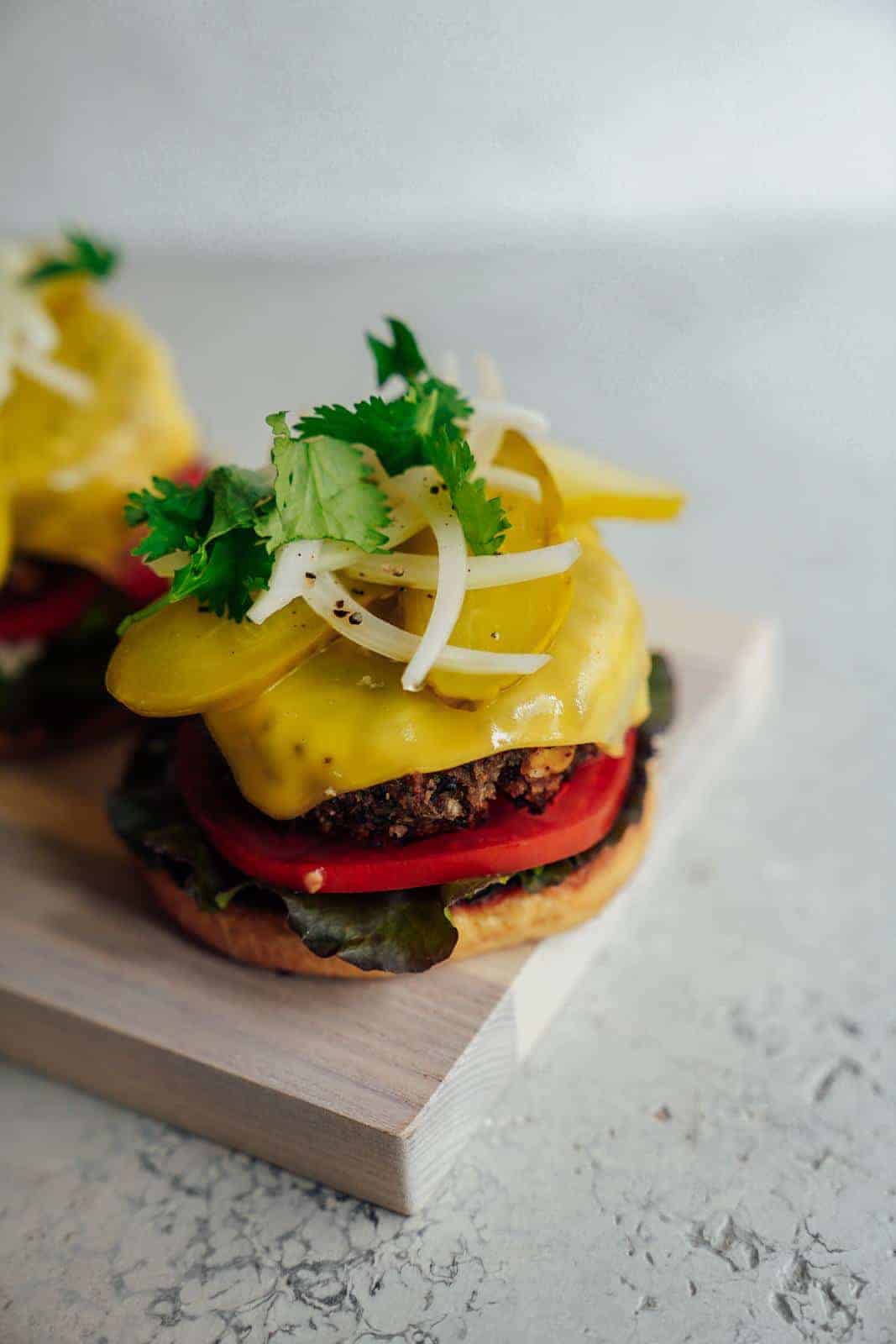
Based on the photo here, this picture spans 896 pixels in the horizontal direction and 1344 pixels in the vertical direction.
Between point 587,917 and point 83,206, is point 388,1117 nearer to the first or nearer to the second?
point 587,917

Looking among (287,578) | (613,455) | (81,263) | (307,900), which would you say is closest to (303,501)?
(287,578)

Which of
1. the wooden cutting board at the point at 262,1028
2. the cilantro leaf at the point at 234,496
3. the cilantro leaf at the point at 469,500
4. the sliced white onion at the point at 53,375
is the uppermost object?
the cilantro leaf at the point at 469,500

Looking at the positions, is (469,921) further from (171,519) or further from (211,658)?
(171,519)

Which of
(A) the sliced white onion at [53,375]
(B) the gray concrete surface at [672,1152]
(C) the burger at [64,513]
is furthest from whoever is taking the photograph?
(A) the sliced white onion at [53,375]

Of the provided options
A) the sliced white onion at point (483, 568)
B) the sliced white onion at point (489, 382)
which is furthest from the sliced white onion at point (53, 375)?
the sliced white onion at point (483, 568)

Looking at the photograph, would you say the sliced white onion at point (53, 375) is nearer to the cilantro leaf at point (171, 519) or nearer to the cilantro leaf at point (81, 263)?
the cilantro leaf at point (81, 263)

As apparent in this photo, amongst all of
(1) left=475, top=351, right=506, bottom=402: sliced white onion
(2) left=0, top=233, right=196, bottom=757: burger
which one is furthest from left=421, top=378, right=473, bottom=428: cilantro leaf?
(2) left=0, top=233, right=196, bottom=757: burger

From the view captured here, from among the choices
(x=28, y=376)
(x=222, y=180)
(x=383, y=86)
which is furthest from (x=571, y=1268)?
(x=222, y=180)
